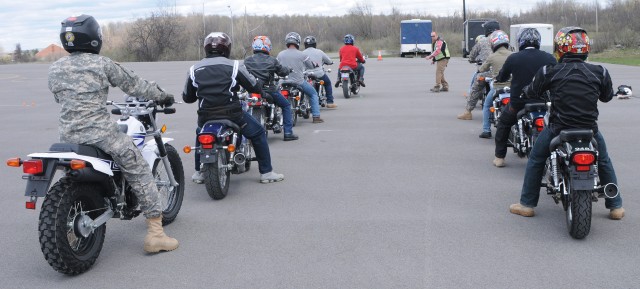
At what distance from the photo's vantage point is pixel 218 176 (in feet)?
25.9

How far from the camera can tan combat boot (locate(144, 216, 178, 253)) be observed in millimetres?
6008

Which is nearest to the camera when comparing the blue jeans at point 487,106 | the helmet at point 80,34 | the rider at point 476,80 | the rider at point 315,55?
the helmet at point 80,34

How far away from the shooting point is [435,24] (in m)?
95.5

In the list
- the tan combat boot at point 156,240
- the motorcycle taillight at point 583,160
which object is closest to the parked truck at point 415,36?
the motorcycle taillight at point 583,160

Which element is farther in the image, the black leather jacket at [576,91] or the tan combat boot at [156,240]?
the black leather jacket at [576,91]

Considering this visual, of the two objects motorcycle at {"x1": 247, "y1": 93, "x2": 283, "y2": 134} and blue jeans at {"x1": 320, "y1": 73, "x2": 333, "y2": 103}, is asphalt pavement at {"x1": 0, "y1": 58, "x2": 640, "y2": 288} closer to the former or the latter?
motorcycle at {"x1": 247, "y1": 93, "x2": 283, "y2": 134}

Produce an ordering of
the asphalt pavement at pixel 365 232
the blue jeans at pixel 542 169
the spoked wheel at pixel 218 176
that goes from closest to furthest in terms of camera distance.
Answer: the asphalt pavement at pixel 365 232
the blue jeans at pixel 542 169
the spoked wheel at pixel 218 176

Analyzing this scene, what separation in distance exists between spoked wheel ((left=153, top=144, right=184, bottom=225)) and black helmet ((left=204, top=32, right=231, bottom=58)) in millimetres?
1460

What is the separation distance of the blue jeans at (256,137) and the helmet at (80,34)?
277 centimetres

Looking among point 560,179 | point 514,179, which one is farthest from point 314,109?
point 560,179

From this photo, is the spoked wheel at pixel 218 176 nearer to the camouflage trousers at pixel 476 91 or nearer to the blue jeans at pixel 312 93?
the blue jeans at pixel 312 93

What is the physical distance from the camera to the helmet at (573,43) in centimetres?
639

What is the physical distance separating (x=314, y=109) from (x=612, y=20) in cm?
7301

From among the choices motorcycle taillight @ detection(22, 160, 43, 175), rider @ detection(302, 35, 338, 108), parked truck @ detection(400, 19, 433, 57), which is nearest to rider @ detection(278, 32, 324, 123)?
rider @ detection(302, 35, 338, 108)
